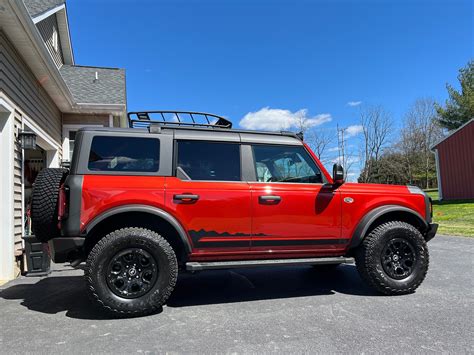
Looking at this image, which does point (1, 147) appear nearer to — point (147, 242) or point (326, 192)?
point (147, 242)

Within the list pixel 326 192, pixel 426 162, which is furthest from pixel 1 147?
pixel 426 162

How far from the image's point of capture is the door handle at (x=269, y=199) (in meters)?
4.41

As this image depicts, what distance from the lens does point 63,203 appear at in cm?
388

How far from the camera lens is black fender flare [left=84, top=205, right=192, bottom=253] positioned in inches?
154

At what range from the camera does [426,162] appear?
159ft

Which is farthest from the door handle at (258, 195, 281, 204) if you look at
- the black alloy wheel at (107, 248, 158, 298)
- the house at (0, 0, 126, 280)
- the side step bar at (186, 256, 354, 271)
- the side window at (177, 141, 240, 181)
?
the house at (0, 0, 126, 280)

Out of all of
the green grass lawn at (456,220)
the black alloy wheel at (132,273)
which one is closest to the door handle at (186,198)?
the black alloy wheel at (132,273)

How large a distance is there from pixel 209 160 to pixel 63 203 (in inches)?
65.3

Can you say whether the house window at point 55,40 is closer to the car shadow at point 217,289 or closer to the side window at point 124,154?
the car shadow at point 217,289

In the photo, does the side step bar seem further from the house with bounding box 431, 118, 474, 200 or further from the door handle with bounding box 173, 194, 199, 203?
the house with bounding box 431, 118, 474, 200

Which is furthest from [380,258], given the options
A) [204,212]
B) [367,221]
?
[204,212]

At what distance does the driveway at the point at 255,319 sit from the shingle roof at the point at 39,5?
696cm

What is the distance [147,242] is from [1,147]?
359cm

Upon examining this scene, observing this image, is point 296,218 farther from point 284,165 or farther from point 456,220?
point 456,220
